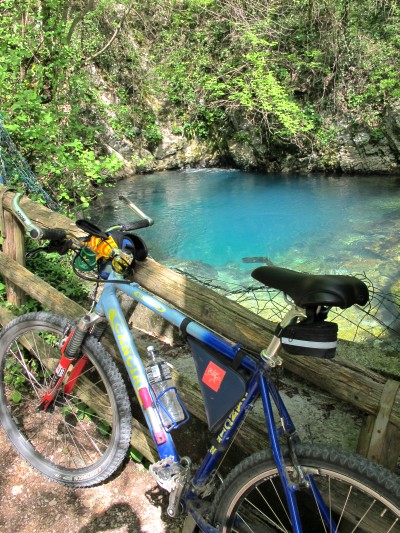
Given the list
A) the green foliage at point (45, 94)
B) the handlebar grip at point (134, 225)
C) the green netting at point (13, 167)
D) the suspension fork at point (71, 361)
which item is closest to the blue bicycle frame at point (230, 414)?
the suspension fork at point (71, 361)

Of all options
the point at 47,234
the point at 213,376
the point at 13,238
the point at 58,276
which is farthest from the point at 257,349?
the point at 58,276

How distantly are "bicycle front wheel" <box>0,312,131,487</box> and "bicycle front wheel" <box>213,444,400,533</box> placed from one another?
734mm

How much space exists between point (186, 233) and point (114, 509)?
8.49 meters

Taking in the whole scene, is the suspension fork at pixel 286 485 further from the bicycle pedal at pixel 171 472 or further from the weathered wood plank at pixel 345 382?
the bicycle pedal at pixel 171 472

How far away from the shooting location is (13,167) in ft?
15.1

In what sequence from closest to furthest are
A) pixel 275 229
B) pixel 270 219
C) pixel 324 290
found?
pixel 324 290
pixel 275 229
pixel 270 219

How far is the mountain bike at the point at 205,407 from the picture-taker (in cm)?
125

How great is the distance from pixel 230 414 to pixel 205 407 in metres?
0.12

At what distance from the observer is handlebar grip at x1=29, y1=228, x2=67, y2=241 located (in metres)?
1.83

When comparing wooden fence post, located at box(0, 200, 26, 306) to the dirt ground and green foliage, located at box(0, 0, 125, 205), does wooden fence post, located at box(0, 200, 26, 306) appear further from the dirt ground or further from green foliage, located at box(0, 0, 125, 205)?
green foliage, located at box(0, 0, 125, 205)

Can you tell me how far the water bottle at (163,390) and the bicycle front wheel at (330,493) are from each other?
0.38 meters

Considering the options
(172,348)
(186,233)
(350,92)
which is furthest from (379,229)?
(172,348)

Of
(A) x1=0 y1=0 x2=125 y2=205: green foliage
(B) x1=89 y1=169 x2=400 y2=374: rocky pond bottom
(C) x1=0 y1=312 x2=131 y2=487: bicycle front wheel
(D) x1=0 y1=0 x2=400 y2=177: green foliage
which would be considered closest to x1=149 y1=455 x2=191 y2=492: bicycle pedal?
(C) x1=0 y1=312 x2=131 y2=487: bicycle front wheel

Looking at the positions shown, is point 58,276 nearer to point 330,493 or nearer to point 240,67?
point 330,493
